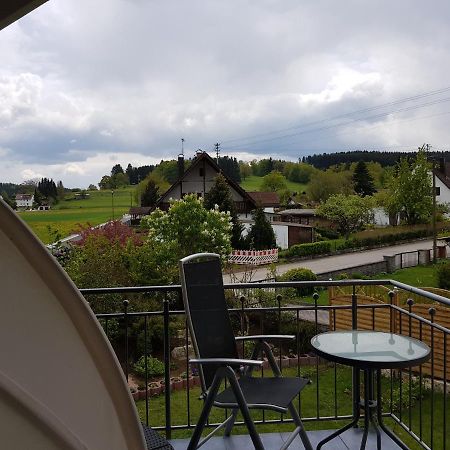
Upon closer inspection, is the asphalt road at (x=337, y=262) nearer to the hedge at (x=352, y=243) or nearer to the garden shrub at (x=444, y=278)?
the hedge at (x=352, y=243)

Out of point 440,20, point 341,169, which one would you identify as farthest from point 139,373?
point 341,169

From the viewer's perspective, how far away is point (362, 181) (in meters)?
50.8

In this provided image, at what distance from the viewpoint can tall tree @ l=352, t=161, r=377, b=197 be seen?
50.3 metres

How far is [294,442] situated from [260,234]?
2487cm

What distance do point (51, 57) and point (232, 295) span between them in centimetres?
655

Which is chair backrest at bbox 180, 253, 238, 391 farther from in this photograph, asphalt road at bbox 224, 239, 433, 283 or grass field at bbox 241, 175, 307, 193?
grass field at bbox 241, 175, 307, 193

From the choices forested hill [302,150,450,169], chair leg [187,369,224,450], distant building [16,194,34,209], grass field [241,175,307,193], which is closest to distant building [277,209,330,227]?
grass field [241,175,307,193]

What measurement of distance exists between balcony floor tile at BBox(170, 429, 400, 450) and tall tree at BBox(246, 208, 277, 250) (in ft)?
79.5

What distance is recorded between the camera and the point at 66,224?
14828 mm

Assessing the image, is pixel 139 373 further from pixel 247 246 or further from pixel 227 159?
pixel 227 159

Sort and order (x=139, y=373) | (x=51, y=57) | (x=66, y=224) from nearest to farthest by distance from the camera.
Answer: (x=51, y=57), (x=139, y=373), (x=66, y=224)

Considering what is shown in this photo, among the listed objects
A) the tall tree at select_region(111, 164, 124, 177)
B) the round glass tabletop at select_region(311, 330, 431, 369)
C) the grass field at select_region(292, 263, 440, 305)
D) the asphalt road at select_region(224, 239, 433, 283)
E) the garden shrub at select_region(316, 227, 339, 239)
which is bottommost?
the grass field at select_region(292, 263, 440, 305)

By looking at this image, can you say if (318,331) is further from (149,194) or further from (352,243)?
(149,194)

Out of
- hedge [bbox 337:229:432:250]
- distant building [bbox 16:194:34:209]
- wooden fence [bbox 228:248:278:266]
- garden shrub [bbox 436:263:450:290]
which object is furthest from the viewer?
hedge [bbox 337:229:432:250]
